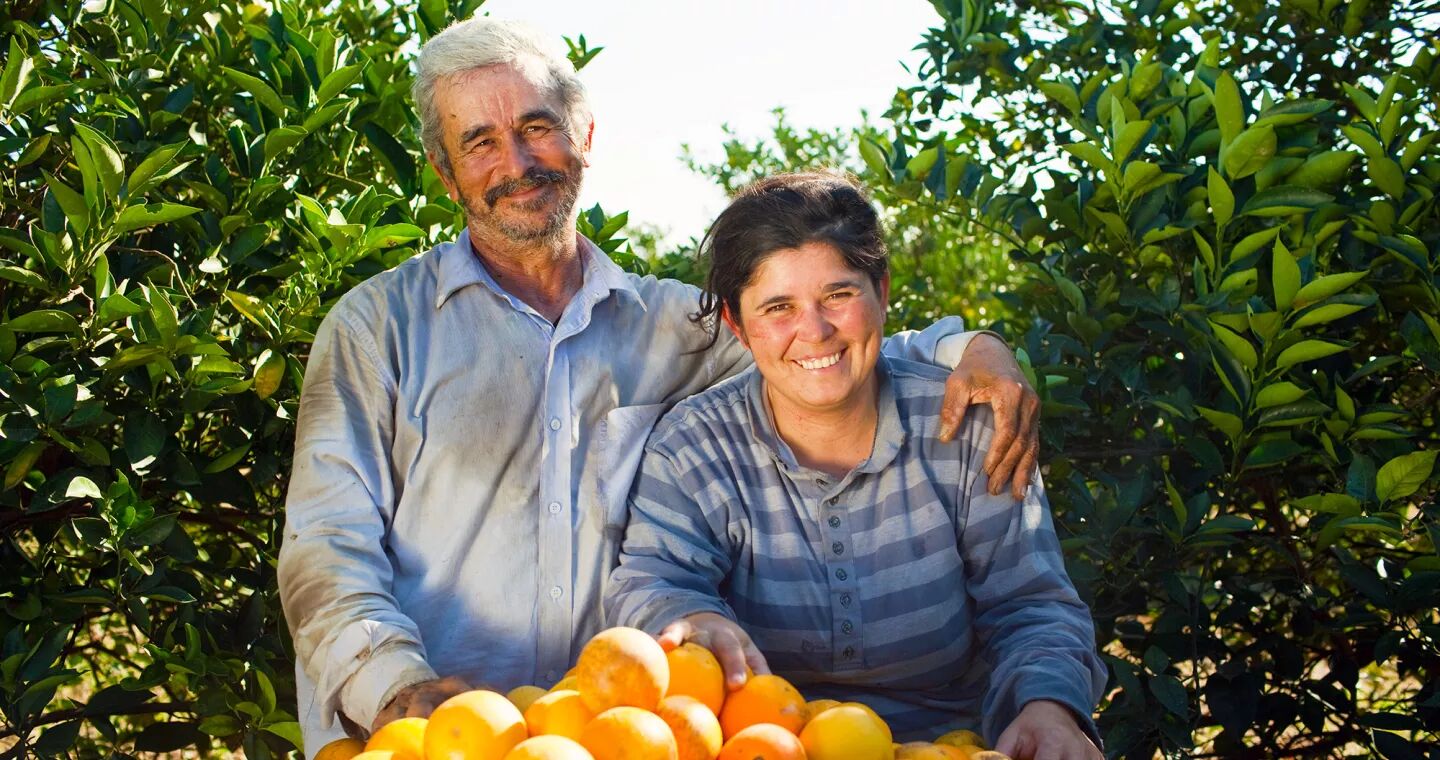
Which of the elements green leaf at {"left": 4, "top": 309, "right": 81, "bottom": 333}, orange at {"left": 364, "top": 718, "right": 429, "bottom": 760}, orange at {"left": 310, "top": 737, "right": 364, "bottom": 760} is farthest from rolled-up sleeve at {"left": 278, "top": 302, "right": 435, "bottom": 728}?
green leaf at {"left": 4, "top": 309, "right": 81, "bottom": 333}

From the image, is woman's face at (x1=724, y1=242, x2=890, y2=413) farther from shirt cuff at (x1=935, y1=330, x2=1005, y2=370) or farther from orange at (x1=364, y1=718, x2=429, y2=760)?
orange at (x1=364, y1=718, x2=429, y2=760)

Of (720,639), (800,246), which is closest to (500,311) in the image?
(800,246)

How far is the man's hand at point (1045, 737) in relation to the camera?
80.7 inches

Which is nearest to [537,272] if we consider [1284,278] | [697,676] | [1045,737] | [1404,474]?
[697,676]

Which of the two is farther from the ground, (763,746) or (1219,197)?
(1219,197)

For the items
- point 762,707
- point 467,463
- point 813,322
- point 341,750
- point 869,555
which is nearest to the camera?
point 762,707

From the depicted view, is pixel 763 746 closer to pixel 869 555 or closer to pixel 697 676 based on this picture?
pixel 697 676

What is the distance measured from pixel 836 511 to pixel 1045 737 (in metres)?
0.55

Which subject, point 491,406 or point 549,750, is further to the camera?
point 491,406

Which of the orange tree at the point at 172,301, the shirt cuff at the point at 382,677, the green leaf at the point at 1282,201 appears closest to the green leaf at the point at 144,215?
the orange tree at the point at 172,301

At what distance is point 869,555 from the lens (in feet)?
7.93

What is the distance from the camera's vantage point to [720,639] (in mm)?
2059

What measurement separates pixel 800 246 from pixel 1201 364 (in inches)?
49.2

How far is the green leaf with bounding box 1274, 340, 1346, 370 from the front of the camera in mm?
2746
